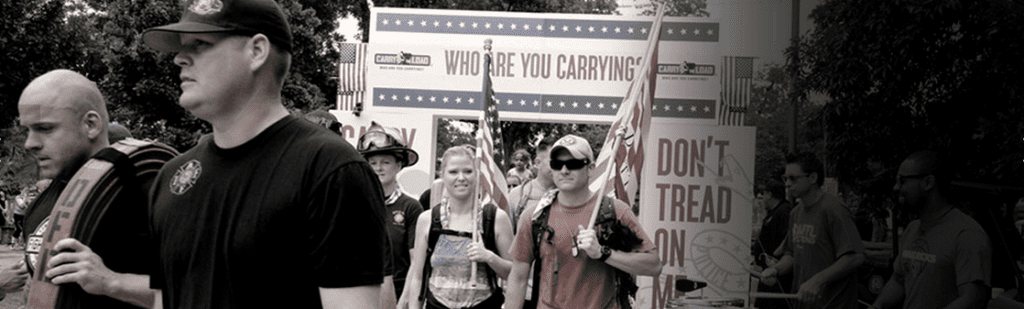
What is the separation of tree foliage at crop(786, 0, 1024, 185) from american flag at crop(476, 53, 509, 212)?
4.48 m

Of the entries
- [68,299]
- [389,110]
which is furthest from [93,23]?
[68,299]

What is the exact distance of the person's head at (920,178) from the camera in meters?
2.89

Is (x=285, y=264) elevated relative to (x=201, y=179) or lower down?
lower down

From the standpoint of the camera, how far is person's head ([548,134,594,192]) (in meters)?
5.23

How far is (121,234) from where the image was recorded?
316cm

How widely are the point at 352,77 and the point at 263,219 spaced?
11945 millimetres

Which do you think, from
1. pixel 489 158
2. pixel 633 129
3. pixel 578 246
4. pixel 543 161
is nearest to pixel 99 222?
pixel 578 246

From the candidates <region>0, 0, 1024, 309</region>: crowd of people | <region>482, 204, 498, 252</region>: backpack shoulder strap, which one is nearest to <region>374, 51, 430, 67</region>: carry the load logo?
<region>482, 204, 498, 252</region>: backpack shoulder strap

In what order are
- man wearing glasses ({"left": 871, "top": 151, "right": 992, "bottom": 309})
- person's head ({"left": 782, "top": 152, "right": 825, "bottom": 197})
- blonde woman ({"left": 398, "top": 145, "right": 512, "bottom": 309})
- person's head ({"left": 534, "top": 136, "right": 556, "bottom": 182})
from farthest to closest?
person's head ({"left": 534, "top": 136, "right": 556, "bottom": 182}) < blonde woman ({"left": 398, "top": 145, "right": 512, "bottom": 309}) < man wearing glasses ({"left": 871, "top": 151, "right": 992, "bottom": 309}) < person's head ({"left": 782, "top": 152, "right": 825, "bottom": 197})

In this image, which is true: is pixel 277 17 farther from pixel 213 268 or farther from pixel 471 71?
pixel 471 71

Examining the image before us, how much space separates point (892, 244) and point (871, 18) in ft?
3.77

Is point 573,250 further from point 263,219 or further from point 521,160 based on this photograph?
point 521,160

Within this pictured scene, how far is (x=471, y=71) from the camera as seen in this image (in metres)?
12.6

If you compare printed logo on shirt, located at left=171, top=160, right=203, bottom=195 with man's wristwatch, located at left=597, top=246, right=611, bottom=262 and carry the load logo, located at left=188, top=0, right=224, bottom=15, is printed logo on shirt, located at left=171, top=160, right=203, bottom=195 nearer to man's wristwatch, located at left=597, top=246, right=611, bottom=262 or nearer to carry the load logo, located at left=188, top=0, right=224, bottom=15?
carry the load logo, located at left=188, top=0, right=224, bottom=15
